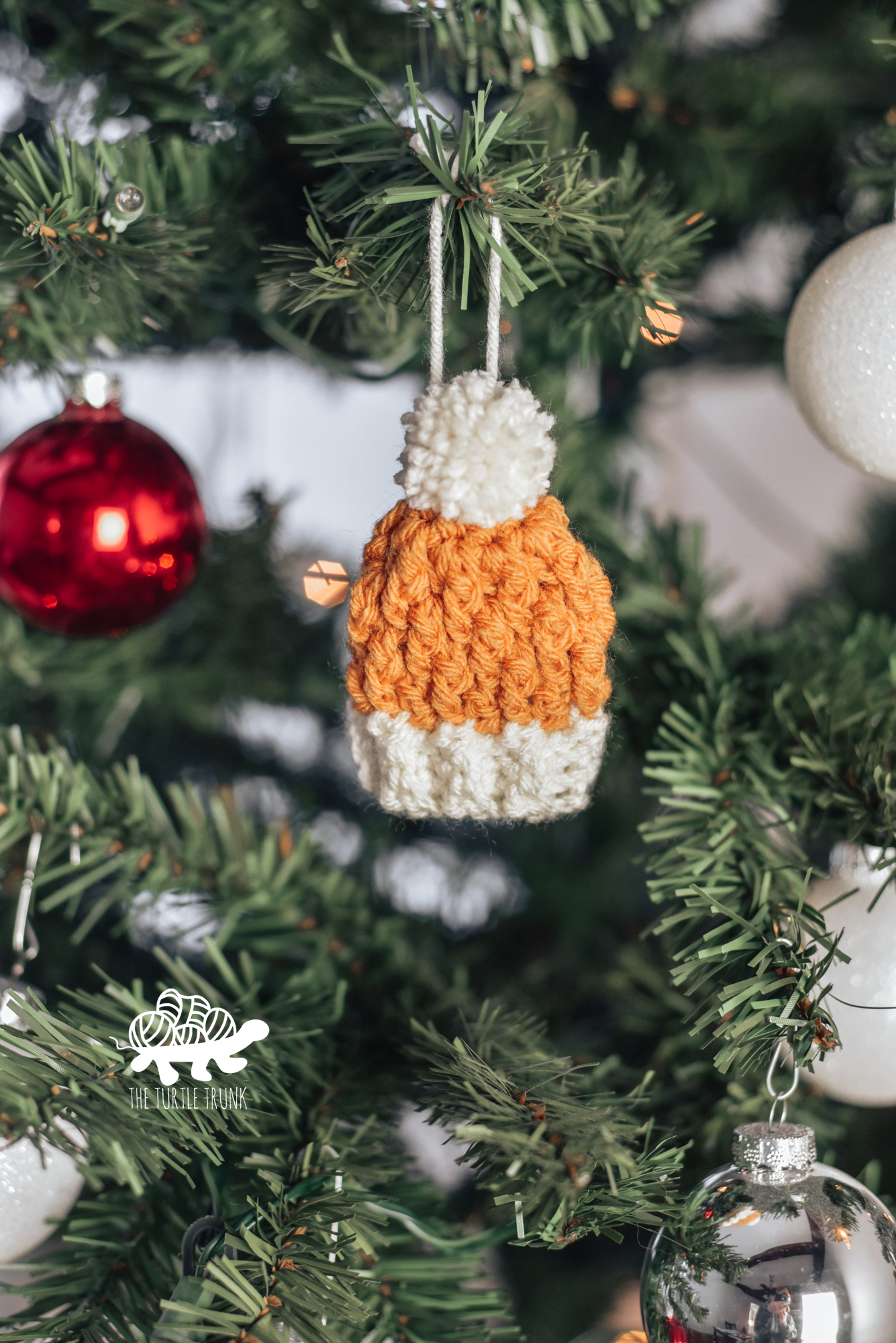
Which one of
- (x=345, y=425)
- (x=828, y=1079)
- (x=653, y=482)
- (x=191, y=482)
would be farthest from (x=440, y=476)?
(x=653, y=482)

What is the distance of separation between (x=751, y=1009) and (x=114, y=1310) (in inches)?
9.0

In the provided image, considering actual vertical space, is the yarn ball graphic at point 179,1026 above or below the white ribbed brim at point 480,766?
below

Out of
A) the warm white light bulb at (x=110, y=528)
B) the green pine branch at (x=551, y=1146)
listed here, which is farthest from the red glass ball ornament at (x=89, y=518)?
the green pine branch at (x=551, y=1146)

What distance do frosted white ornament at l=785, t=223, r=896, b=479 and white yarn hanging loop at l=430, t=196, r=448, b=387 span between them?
0.15 meters

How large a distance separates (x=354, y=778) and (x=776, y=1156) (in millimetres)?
303

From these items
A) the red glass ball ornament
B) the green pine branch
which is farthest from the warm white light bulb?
the green pine branch

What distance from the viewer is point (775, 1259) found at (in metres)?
0.29

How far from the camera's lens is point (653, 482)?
0.89 m

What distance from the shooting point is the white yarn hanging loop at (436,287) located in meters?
0.29

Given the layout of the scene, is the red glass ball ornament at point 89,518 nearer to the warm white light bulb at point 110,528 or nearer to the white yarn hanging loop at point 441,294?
the warm white light bulb at point 110,528

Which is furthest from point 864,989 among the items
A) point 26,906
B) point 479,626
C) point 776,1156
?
point 26,906

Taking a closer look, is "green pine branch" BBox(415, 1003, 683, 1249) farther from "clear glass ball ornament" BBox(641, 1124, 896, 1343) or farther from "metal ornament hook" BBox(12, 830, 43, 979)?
"metal ornament hook" BBox(12, 830, 43, 979)

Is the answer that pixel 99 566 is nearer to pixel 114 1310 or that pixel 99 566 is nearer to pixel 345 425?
pixel 114 1310

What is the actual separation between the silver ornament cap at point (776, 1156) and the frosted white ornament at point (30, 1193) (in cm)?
22
